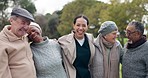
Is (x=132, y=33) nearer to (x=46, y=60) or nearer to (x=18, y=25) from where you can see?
(x=46, y=60)

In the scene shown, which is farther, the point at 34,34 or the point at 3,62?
the point at 34,34

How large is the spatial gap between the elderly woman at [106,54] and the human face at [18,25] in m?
1.66

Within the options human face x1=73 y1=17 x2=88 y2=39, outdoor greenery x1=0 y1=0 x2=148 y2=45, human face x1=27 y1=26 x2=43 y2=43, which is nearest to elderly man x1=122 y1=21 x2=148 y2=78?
human face x1=73 y1=17 x2=88 y2=39

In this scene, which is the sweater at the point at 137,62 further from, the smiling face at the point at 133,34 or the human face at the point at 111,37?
the human face at the point at 111,37

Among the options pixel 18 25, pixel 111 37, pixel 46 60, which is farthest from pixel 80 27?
pixel 18 25

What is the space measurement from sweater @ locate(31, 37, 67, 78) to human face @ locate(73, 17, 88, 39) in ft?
1.86

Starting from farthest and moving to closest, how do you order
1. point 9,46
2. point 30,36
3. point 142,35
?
point 142,35 → point 30,36 → point 9,46

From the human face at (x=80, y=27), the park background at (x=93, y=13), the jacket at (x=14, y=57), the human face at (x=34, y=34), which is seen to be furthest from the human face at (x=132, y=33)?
the park background at (x=93, y=13)

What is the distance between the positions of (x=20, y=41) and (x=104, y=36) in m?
1.73

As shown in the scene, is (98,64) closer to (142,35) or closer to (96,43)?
(96,43)

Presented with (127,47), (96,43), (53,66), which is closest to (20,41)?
(53,66)

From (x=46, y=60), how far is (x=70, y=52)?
50 cm

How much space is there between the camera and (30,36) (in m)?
4.63

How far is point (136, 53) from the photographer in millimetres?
5125
